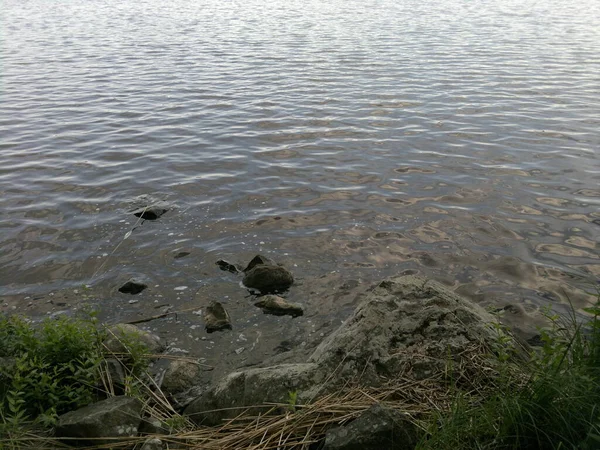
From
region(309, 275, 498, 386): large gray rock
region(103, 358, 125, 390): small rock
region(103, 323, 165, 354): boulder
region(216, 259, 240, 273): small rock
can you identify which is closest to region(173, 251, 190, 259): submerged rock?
region(216, 259, 240, 273): small rock

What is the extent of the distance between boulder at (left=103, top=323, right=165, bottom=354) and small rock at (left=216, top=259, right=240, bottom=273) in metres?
1.62

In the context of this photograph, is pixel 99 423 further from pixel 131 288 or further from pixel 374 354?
pixel 131 288

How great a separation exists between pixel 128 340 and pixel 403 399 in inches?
A: 107

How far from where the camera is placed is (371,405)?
4047mm

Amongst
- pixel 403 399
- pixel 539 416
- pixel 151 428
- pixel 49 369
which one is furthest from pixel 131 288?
pixel 539 416

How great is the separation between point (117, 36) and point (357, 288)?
881 inches

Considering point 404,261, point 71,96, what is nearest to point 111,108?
point 71,96

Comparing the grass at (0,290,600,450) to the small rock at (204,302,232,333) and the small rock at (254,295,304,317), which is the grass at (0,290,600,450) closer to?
the small rock at (204,302,232,333)

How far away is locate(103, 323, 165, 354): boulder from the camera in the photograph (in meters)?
5.53

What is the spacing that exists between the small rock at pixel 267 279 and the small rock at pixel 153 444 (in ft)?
10.3

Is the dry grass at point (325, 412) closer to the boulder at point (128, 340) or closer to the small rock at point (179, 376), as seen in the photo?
the small rock at point (179, 376)

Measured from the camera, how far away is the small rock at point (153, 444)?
4062 mm

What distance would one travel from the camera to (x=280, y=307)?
677 cm

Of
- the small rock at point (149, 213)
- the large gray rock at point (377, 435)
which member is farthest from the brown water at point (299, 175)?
the large gray rock at point (377, 435)
